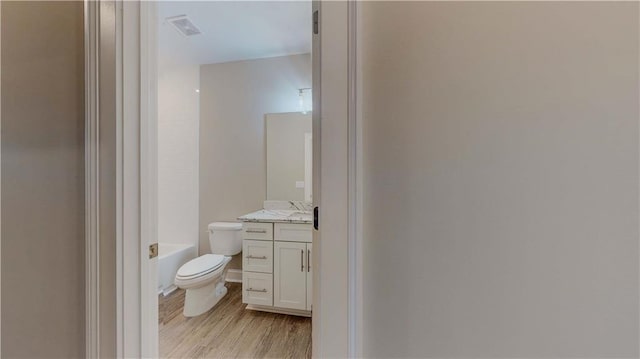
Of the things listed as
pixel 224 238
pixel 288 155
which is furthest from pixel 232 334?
pixel 288 155

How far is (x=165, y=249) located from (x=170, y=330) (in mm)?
1267

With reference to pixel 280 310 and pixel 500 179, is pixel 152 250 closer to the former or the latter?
pixel 500 179

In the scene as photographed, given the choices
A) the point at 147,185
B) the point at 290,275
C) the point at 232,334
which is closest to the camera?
the point at 147,185

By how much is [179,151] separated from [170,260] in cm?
120

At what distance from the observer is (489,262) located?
0.65m

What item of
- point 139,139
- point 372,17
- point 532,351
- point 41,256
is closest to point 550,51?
point 372,17

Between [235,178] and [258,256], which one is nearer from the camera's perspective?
[258,256]

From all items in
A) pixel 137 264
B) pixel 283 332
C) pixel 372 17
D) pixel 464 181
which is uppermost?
pixel 372 17

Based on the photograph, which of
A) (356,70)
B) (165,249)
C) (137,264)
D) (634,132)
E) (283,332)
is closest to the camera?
(634,132)

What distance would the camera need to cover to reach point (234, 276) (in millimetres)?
3068

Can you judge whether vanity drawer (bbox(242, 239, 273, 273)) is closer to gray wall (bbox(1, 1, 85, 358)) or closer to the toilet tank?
the toilet tank

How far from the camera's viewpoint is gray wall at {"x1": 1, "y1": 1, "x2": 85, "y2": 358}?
0.95 meters

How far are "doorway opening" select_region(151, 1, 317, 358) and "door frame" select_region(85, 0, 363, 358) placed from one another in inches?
43.8

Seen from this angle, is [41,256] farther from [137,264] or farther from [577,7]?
[577,7]
